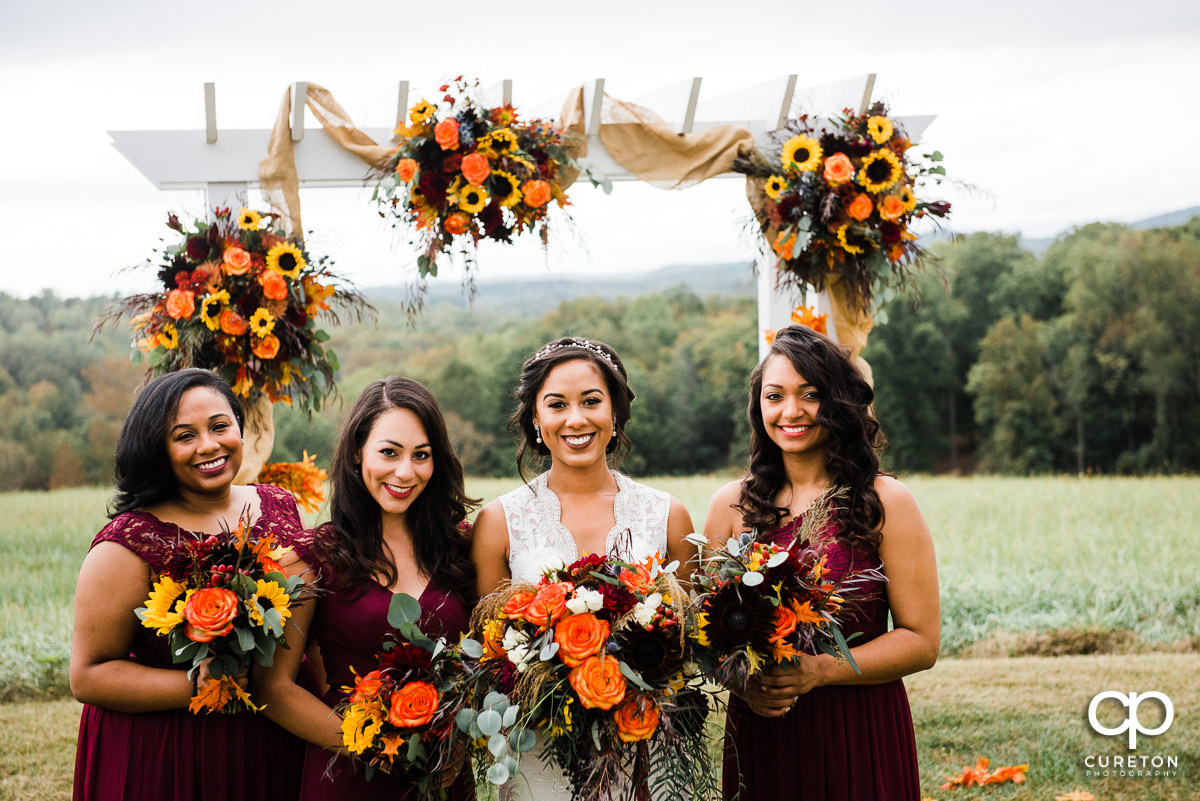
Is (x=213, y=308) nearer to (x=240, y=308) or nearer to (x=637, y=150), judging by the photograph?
(x=240, y=308)

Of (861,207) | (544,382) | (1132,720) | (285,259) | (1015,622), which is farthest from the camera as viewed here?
(1015,622)

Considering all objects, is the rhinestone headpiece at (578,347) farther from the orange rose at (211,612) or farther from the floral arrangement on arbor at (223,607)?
the orange rose at (211,612)

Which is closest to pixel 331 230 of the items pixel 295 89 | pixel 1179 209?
pixel 295 89

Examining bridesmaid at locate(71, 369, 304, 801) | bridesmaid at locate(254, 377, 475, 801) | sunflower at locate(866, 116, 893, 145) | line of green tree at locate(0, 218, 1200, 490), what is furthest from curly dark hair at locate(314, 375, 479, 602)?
line of green tree at locate(0, 218, 1200, 490)

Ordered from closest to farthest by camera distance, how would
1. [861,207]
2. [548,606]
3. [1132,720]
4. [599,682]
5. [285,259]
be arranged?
[599,682], [548,606], [285,259], [861,207], [1132,720]

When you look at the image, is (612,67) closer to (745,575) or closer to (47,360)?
(47,360)

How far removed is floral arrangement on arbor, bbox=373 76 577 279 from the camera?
4621 mm

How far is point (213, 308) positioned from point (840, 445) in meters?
2.80

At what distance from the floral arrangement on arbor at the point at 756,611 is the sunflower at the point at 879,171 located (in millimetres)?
2669

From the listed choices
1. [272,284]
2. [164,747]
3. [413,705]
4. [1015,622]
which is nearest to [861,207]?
[272,284]

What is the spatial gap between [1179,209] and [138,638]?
21441mm

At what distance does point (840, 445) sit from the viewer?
10.3 ft

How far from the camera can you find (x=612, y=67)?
583 inches

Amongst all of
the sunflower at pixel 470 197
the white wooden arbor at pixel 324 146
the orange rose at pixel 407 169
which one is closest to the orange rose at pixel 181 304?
the white wooden arbor at pixel 324 146
